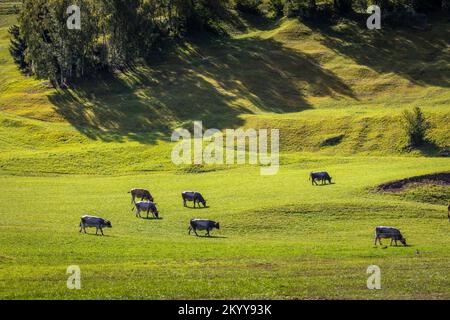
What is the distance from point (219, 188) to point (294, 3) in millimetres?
75646

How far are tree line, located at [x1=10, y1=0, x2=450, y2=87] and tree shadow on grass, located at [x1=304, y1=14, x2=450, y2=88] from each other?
6001 mm

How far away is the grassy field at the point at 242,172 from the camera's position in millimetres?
32309

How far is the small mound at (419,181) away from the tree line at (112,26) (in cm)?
6749

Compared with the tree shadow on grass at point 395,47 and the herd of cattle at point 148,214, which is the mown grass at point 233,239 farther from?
the tree shadow on grass at point 395,47

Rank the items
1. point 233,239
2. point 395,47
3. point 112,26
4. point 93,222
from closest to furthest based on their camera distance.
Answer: point 233,239 → point 93,222 → point 112,26 → point 395,47

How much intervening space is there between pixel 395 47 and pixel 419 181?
65.4 meters

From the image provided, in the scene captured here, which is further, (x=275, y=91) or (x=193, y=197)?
(x=275, y=91)

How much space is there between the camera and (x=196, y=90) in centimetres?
11475

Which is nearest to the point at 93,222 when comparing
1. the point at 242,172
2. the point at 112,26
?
the point at 242,172

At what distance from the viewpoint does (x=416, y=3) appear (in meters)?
132

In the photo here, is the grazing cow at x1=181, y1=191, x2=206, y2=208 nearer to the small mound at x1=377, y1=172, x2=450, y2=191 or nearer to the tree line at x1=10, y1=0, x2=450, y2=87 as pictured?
the small mound at x1=377, y1=172, x2=450, y2=191

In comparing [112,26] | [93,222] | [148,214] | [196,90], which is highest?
[112,26]

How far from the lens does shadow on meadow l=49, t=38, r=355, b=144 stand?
104 m

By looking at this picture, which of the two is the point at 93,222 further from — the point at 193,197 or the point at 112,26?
the point at 112,26
